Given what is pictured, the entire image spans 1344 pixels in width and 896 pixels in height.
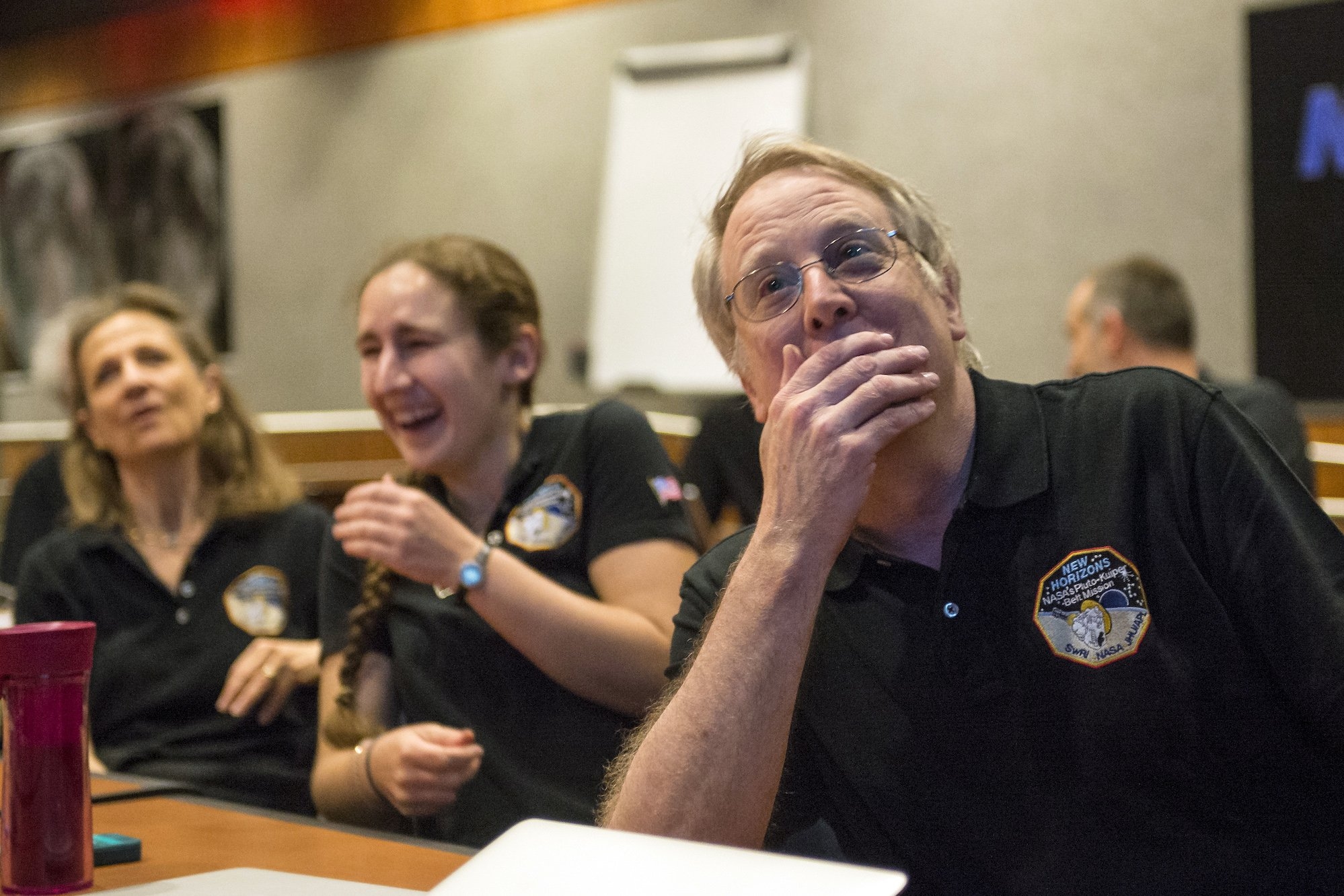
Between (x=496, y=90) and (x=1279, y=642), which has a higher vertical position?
(x=496, y=90)

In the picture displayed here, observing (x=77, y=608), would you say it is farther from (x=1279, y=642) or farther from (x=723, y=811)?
(x=1279, y=642)

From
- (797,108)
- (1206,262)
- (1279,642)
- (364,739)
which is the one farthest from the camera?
(797,108)

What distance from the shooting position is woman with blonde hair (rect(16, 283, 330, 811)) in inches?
89.1

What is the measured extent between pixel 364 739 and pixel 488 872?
1.02 meters

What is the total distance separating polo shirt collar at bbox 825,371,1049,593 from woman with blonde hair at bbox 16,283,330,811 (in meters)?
1.15

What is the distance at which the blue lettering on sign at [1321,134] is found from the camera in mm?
3980

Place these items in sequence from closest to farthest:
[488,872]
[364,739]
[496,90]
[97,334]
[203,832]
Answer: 1. [488,872]
2. [203,832]
3. [364,739]
4. [97,334]
5. [496,90]

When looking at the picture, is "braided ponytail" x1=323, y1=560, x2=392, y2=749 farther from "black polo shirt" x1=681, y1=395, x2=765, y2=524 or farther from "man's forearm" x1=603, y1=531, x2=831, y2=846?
"black polo shirt" x1=681, y1=395, x2=765, y2=524

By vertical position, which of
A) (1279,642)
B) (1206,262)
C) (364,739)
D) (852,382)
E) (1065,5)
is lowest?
(364,739)

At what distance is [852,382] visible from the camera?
4.05 feet

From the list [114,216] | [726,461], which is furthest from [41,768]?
[114,216]

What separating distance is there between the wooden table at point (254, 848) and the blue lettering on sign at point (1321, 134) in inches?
150

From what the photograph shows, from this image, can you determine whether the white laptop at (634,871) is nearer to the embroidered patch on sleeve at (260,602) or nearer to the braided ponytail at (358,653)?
the braided ponytail at (358,653)

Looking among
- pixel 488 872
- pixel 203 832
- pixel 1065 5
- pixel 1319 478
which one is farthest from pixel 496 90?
pixel 488 872
